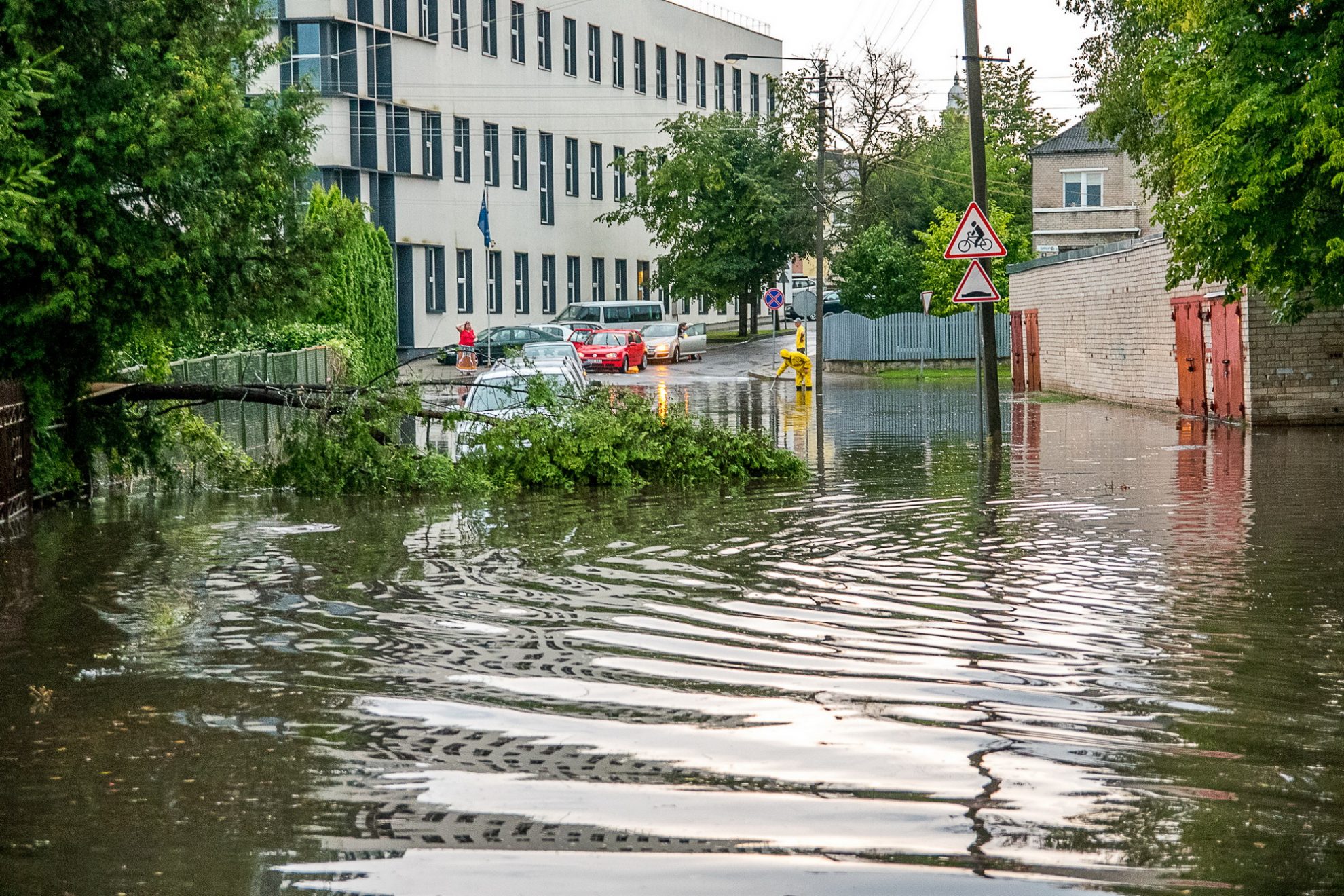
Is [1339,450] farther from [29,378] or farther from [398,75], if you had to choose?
[398,75]

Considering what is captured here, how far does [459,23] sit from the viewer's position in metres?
63.7

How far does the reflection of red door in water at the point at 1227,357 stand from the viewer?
27.5 metres

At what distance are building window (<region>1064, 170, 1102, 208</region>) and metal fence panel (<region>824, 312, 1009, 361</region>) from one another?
1469 cm

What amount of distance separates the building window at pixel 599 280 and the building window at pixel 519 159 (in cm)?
883

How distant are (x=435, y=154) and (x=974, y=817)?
195 feet

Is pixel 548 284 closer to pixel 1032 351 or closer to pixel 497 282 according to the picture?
pixel 497 282

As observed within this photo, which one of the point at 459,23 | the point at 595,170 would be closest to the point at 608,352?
the point at 459,23

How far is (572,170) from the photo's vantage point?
74.9 metres

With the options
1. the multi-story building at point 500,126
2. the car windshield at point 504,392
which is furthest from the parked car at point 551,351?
the car windshield at point 504,392

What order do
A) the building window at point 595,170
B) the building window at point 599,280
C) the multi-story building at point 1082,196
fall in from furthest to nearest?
the building window at point 599,280 → the building window at point 595,170 → the multi-story building at point 1082,196

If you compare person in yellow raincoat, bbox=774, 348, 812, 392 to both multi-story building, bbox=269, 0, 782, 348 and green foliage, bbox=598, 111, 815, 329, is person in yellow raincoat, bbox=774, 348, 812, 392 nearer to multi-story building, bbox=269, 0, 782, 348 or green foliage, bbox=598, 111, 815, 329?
multi-story building, bbox=269, 0, 782, 348

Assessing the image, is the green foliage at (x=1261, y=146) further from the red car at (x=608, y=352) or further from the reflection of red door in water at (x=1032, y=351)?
the red car at (x=608, y=352)

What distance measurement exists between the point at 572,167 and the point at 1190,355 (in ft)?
158

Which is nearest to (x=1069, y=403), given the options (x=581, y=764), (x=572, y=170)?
(x=581, y=764)
